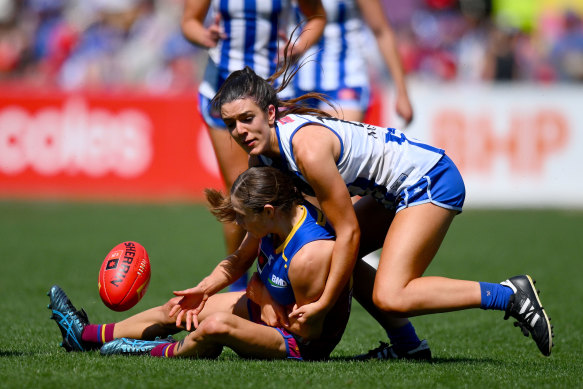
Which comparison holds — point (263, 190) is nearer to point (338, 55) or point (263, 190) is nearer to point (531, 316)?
point (531, 316)

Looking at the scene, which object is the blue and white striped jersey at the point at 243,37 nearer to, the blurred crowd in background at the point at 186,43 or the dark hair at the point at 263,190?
the dark hair at the point at 263,190

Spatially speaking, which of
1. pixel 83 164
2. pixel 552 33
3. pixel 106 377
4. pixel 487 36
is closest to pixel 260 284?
pixel 106 377

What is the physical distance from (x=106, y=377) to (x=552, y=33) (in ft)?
42.5

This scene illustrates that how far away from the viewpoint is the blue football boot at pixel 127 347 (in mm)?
4020

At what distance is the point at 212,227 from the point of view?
33.8ft

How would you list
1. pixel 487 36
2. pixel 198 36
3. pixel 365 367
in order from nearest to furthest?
pixel 365 367
pixel 198 36
pixel 487 36

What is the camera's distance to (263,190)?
3.91 meters

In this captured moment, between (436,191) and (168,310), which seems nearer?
(436,191)

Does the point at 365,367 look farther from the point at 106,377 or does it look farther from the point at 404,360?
the point at 106,377

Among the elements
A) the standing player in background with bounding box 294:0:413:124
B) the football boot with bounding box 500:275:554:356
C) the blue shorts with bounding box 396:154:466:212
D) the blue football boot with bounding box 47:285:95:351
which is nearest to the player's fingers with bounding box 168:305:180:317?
the blue football boot with bounding box 47:285:95:351

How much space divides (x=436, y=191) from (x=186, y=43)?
11.1 m

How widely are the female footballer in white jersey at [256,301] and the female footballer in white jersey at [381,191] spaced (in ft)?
0.41

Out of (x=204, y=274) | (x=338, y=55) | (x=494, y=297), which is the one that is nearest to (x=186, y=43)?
(x=204, y=274)

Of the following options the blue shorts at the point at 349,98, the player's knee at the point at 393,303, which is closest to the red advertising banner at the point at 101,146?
the blue shorts at the point at 349,98
